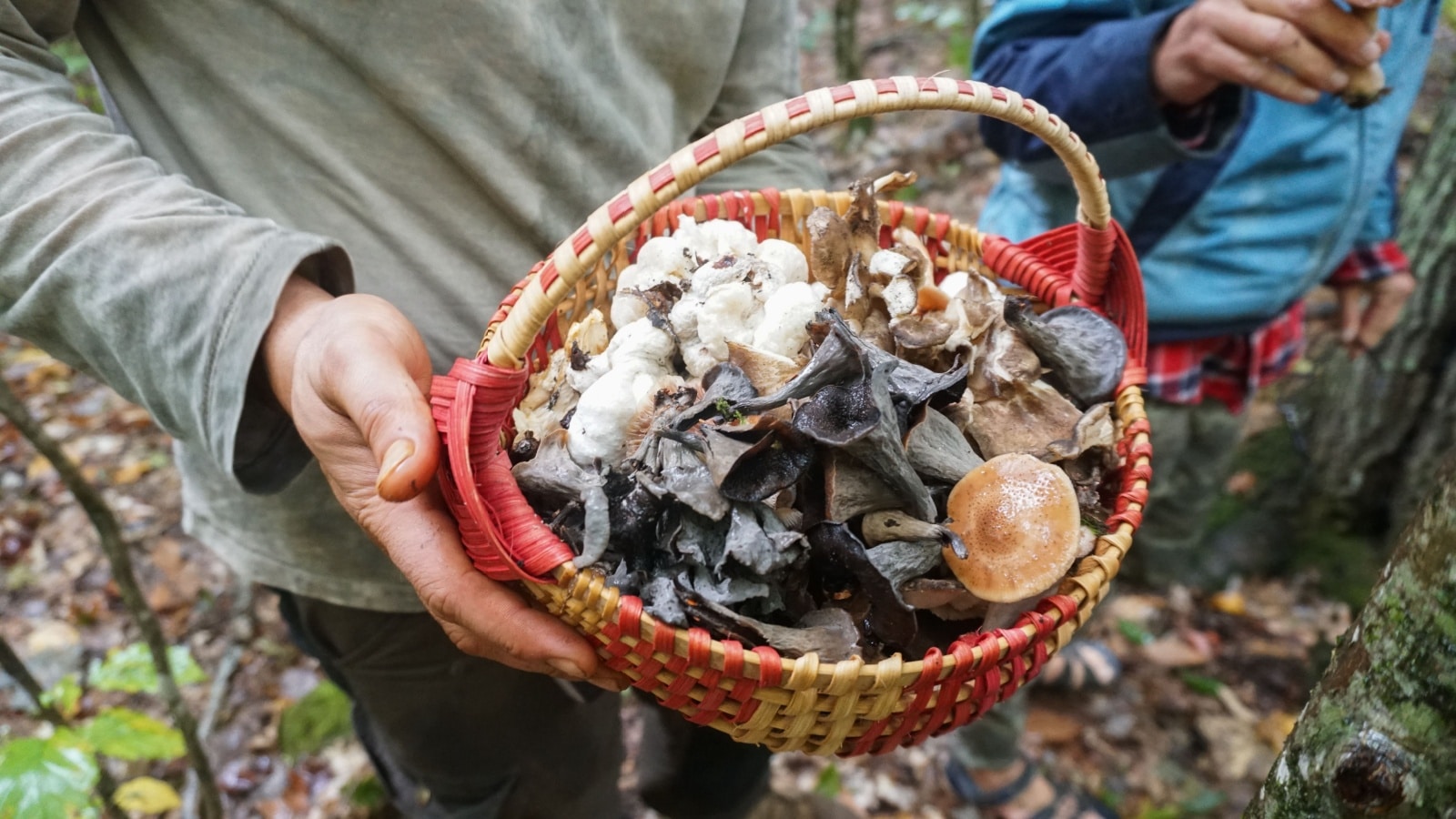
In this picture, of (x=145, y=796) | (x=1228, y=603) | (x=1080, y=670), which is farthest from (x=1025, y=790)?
(x=145, y=796)

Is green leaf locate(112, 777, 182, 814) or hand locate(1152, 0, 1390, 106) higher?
hand locate(1152, 0, 1390, 106)

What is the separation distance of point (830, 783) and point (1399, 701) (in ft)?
6.71

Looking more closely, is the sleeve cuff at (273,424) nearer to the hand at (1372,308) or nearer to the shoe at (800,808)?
the shoe at (800,808)

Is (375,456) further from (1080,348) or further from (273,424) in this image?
(1080,348)

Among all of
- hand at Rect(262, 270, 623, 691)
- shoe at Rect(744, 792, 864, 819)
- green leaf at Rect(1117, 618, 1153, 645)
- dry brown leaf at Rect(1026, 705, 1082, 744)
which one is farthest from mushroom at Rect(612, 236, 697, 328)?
green leaf at Rect(1117, 618, 1153, 645)

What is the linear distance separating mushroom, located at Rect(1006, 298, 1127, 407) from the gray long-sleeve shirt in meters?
0.78

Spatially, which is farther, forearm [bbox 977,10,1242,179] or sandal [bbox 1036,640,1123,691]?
sandal [bbox 1036,640,1123,691]

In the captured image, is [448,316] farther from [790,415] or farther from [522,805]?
[522,805]

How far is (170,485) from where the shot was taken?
328cm

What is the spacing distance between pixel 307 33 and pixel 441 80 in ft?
0.63

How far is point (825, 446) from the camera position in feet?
3.51

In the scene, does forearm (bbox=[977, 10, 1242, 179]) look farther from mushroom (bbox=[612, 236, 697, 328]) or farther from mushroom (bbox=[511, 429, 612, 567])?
mushroom (bbox=[511, 429, 612, 567])

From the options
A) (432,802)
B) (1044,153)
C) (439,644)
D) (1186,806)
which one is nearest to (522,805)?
(432,802)

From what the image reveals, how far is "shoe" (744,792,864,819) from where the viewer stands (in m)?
2.36
